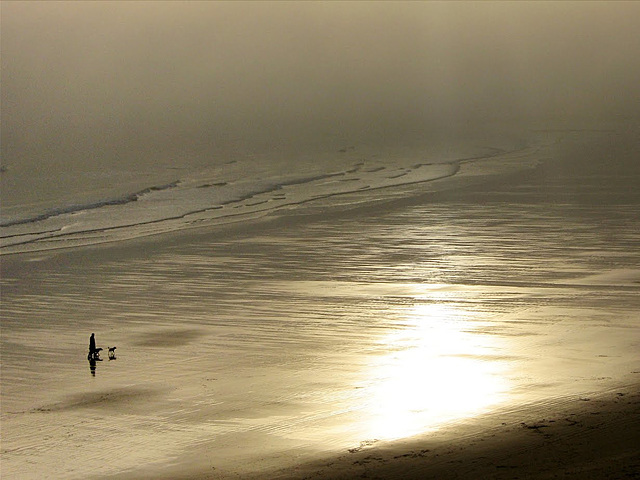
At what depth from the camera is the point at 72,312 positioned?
2098 cm

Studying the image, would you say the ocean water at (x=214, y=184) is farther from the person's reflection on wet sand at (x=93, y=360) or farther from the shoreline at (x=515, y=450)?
the shoreline at (x=515, y=450)

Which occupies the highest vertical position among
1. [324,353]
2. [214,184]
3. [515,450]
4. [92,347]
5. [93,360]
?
[214,184]

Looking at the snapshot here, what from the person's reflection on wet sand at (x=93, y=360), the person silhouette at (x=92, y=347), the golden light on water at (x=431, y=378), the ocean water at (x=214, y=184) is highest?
the ocean water at (x=214, y=184)

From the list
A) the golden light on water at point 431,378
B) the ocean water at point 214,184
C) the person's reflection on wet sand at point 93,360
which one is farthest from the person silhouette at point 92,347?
the ocean water at point 214,184

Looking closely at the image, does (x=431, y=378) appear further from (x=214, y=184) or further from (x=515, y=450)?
(x=214, y=184)

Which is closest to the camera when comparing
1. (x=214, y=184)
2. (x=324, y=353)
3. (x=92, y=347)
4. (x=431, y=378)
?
(x=431, y=378)

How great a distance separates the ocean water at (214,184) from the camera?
122ft

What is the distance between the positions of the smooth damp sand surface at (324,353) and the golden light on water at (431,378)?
0.05 m

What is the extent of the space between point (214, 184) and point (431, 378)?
40851 millimetres

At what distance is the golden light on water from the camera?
12.9m

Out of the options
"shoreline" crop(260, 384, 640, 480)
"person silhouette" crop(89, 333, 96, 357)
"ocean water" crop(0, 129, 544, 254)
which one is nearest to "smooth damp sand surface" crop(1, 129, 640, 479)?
"shoreline" crop(260, 384, 640, 480)

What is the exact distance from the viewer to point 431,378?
14812 millimetres

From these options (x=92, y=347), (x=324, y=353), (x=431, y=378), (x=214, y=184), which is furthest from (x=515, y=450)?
(x=214, y=184)

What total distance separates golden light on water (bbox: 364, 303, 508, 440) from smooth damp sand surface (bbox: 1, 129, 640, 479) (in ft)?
0.16
